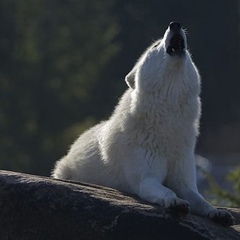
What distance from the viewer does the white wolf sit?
416 inches

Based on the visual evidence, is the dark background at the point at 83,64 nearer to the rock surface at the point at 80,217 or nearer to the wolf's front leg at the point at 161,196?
the wolf's front leg at the point at 161,196

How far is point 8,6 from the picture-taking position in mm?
35781

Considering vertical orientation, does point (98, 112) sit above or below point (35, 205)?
above

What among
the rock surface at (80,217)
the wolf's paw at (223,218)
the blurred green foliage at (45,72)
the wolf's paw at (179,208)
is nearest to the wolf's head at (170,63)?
the rock surface at (80,217)

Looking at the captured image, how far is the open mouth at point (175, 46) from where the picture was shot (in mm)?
10680

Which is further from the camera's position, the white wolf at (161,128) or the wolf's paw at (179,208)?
the white wolf at (161,128)

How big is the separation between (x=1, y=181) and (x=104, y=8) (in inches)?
1279

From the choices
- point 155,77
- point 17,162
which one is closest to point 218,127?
point 17,162

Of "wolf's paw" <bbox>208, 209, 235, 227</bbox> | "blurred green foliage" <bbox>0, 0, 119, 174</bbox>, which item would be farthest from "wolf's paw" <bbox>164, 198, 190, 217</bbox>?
"blurred green foliage" <bbox>0, 0, 119, 174</bbox>

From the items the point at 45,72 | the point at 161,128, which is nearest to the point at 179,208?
the point at 161,128

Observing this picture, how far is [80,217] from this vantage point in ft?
30.7

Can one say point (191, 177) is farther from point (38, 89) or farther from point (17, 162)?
point (38, 89)

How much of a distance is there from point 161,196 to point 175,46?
1.63m

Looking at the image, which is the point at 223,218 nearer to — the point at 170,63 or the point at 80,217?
the point at 80,217
